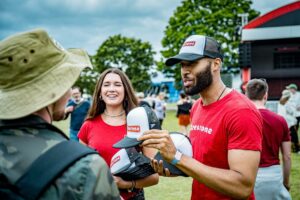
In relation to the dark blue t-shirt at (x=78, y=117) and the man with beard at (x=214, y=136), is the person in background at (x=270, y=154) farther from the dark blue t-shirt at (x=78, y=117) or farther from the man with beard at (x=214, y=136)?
the dark blue t-shirt at (x=78, y=117)

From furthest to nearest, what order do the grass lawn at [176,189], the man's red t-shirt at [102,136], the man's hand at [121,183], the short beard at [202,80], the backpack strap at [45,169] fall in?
1. the grass lawn at [176,189]
2. the man's red t-shirt at [102,136]
3. the man's hand at [121,183]
4. the short beard at [202,80]
5. the backpack strap at [45,169]

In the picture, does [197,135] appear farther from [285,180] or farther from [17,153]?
[285,180]

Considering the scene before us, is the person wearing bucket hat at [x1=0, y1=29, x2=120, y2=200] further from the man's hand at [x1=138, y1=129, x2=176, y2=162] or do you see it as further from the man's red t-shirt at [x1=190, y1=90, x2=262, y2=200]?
the man's red t-shirt at [x1=190, y1=90, x2=262, y2=200]

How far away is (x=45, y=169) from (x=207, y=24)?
3385 cm

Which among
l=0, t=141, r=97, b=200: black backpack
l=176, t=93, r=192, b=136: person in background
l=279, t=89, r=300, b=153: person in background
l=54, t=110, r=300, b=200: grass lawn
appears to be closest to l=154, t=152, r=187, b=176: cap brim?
l=0, t=141, r=97, b=200: black backpack

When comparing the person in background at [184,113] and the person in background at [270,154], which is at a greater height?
the person in background at [270,154]

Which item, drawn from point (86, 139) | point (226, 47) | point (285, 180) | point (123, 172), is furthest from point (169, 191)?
point (226, 47)

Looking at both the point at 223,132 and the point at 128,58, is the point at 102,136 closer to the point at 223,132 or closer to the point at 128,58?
the point at 223,132

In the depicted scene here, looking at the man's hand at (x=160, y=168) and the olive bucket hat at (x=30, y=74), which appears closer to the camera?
the olive bucket hat at (x=30, y=74)

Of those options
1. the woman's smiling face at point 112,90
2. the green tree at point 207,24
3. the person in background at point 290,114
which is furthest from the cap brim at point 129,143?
the green tree at point 207,24

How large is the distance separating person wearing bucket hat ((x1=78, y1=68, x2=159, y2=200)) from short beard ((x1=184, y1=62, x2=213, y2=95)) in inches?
40.6

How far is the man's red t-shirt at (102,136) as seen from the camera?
10.4ft

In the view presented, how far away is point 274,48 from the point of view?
21.9m

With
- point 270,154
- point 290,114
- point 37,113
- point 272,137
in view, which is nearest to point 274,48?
point 290,114
